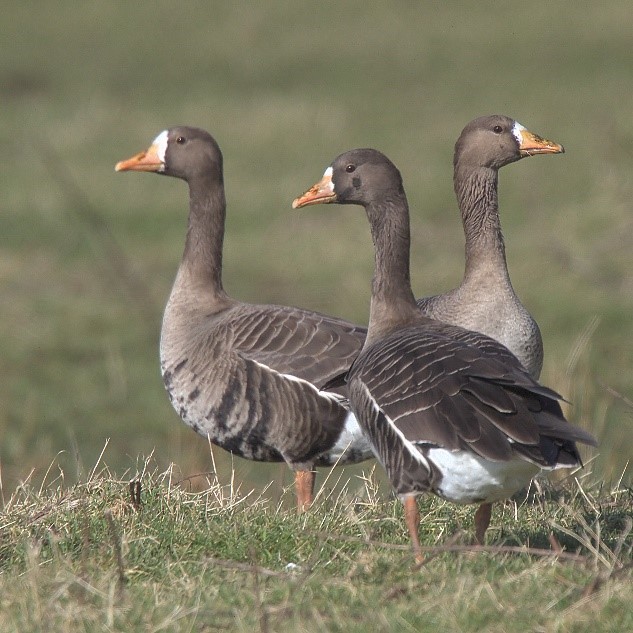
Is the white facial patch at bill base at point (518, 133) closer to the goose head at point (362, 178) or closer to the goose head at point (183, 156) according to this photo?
the goose head at point (362, 178)

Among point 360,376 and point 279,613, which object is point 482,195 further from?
point 279,613

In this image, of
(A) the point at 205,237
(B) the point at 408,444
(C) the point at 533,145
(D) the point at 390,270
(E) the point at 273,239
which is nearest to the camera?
(B) the point at 408,444

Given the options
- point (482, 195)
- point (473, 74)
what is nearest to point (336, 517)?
point (482, 195)

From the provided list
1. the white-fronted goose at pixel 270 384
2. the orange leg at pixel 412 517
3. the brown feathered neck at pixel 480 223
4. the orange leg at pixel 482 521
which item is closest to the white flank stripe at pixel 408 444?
the orange leg at pixel 412 517

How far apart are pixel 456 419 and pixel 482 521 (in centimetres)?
65

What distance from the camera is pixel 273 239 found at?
51.0ft

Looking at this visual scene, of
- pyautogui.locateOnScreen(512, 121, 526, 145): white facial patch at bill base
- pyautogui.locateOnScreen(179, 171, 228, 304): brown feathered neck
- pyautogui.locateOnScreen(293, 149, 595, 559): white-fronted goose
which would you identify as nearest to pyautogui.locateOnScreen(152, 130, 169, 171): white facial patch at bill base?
pyautogui.locateOnScreen(179, 171, 228, 304): brown feathered neck

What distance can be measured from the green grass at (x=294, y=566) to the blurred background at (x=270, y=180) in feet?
6.40

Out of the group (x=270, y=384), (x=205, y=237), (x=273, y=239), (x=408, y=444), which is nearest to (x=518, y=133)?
(x=270, y=384)

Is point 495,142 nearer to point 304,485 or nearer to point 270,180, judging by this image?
point 304,485

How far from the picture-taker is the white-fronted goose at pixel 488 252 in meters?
6.61

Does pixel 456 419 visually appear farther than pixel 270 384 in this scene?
No

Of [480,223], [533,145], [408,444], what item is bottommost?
[408,444]

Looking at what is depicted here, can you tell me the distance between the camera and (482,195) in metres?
7.04
